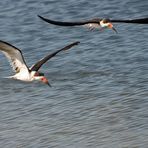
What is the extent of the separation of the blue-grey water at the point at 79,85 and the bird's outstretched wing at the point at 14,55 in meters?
1.64

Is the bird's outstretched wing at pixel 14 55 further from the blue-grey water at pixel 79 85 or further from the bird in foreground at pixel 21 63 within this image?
the blue-grey water at pixel 79 85

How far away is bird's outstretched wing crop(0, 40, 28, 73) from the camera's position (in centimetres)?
1701

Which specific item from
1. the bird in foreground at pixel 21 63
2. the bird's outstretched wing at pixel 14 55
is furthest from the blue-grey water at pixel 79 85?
the bird's outstretched wing at pixel 14 55

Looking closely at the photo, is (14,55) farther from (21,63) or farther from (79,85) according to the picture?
(79,85)

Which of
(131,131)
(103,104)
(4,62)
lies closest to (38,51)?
(4,62)

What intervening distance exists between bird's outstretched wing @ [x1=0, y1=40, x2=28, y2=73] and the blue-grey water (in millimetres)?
1641

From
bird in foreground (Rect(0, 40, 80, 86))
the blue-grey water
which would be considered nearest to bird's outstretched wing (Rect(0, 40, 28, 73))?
bird in foreground (Rect(0, 40, 80, 86))

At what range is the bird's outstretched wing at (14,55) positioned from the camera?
1701 cm

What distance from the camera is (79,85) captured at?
21922 mm

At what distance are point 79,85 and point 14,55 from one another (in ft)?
14.9

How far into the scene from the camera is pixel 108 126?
1928 centimetres

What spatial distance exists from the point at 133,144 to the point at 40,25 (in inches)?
408

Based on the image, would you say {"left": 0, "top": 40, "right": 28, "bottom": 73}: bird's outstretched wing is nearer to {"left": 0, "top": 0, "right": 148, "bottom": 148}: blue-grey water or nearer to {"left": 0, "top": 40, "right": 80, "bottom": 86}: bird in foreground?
{"left": 0, "top": 40, "right": 80, "bottom": 86}: bird in foreground

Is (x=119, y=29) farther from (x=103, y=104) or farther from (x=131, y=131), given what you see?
(x=131, y=131)
